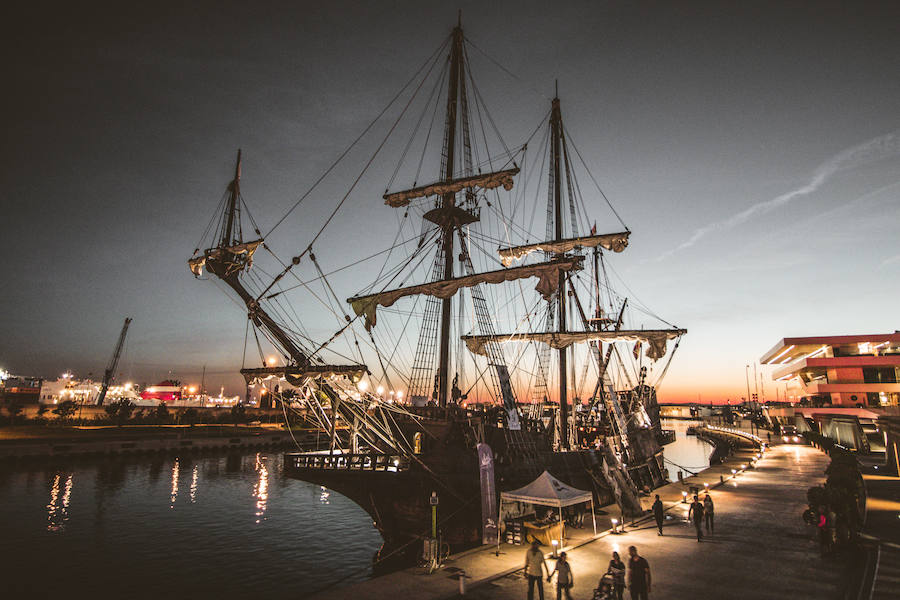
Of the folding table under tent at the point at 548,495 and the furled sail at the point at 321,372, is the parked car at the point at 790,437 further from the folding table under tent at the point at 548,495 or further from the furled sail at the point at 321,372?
the furled sail at the point at 321,372

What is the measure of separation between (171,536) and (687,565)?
24.3 m

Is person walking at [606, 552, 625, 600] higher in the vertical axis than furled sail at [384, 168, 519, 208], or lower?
lower

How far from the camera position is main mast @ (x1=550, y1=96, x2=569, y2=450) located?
2856 centimetres

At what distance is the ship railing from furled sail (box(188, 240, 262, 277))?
8.15 meters

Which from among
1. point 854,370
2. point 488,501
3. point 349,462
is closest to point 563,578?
point 488,501

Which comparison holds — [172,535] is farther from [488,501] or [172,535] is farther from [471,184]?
[471,184]

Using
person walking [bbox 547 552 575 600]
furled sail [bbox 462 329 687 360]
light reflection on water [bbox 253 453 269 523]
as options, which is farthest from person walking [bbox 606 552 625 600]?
light reflection on water [bbox 253 453 269 523]

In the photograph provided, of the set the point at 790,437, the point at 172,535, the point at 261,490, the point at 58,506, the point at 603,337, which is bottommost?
the point at 261,490

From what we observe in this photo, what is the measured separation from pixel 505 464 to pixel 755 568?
911 cm

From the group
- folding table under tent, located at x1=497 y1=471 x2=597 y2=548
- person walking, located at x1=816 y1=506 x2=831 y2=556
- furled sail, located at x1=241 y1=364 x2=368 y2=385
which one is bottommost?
person walking, located at x1=816 y1=506 x2=831 y2=556

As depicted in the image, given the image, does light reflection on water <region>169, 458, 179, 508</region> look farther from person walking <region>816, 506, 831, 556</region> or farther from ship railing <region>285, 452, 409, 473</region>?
person walking <region>816, 506, 831, 556</region>

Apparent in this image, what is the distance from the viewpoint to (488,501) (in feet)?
50.5

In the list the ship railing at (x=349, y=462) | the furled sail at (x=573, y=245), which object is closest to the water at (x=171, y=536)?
the ship railing at (x=349, y=462)

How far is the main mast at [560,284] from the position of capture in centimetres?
2856
